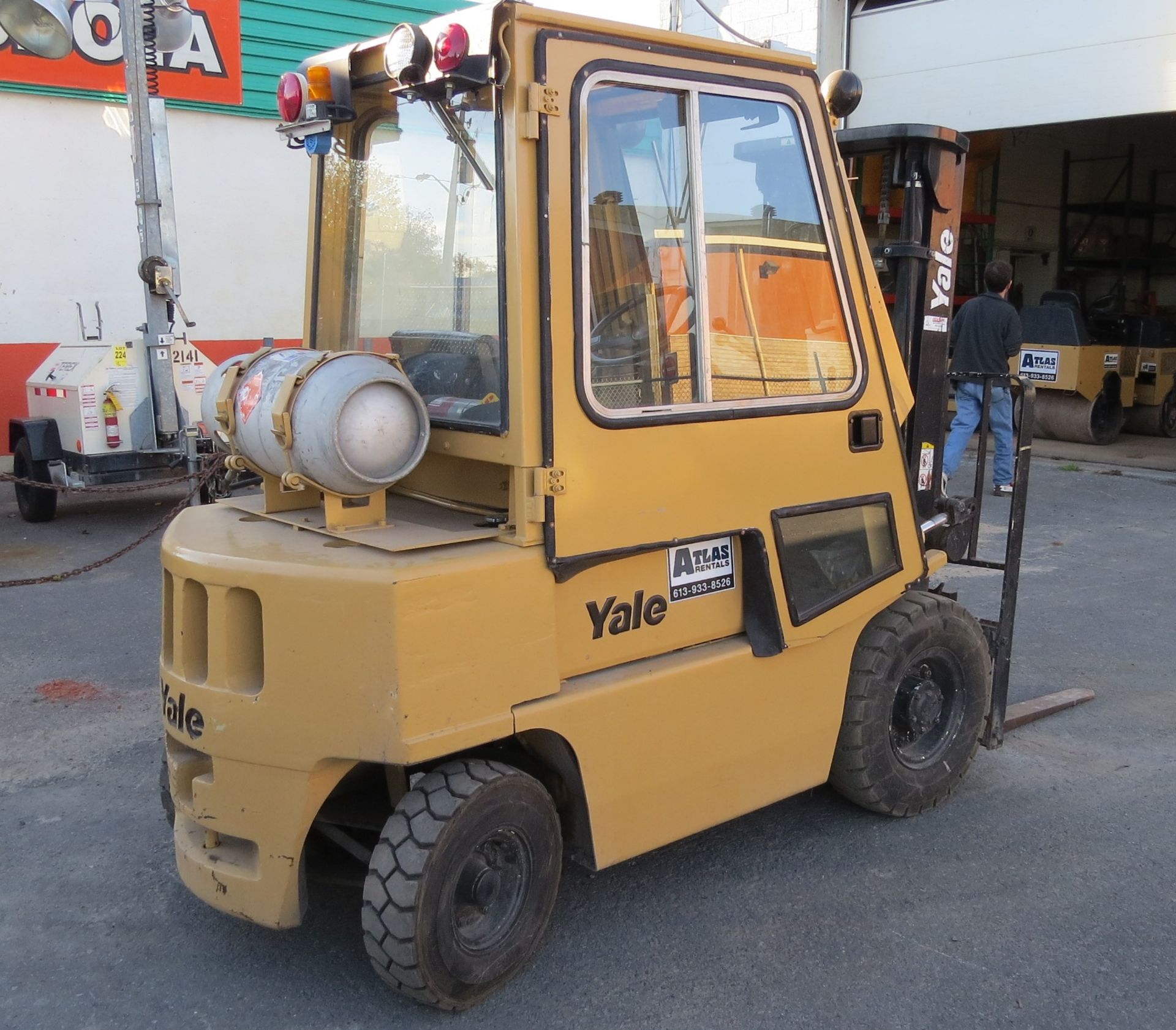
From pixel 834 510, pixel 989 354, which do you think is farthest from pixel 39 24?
pixel 989 354

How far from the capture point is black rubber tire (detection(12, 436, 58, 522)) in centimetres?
899

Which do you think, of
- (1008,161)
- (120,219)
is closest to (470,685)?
(120,219)

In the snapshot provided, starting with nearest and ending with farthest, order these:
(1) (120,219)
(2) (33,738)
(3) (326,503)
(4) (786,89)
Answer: (3) (326,503), (4) (786,89), (2) (33,738), (1) (120,219)

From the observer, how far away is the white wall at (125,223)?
35.6 feet

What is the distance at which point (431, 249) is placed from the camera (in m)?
3.41

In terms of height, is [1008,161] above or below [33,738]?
above

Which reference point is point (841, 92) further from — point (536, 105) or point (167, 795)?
point (167, 795)

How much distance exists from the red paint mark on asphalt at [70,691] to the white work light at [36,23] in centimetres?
413

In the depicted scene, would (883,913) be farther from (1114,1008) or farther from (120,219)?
(120,219)

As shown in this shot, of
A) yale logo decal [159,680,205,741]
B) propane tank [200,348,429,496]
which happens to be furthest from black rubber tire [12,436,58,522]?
propane tank [200,348,429,496]

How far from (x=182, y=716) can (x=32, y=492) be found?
7.04 meters

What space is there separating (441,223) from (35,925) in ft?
7.84

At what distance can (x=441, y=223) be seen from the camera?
3.35m

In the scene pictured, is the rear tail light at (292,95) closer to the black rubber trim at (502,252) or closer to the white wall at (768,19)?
the black rubber trim at (502,252)
